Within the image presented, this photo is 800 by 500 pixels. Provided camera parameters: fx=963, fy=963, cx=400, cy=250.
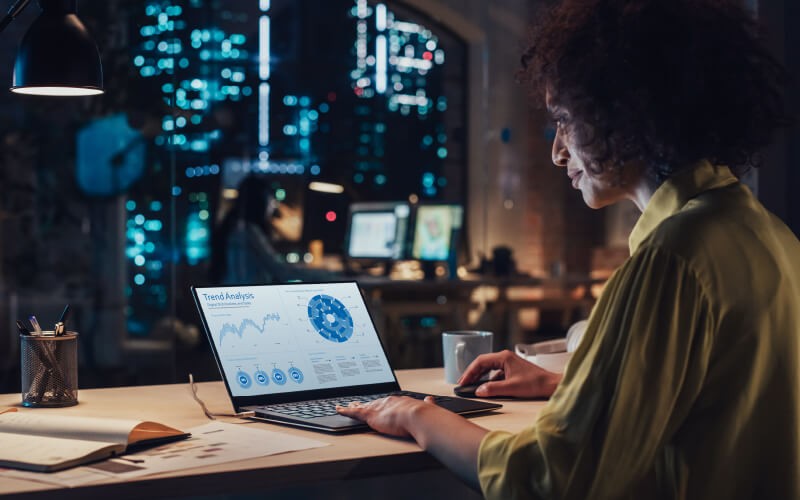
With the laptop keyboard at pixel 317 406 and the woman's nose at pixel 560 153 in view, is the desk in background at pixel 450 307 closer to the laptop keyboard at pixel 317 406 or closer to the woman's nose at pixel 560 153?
the laptop keyboard at pixel 317 406

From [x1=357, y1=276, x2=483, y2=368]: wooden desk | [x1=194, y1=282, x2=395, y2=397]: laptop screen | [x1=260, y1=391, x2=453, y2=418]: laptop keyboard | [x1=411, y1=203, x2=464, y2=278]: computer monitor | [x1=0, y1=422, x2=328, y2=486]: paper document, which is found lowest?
[x1=357, y1=276, x2=483, y2=368]: wooden desk

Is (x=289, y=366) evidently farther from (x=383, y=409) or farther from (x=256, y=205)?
(x=256, y=205)

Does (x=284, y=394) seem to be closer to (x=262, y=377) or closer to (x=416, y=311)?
(x=262, y=377)

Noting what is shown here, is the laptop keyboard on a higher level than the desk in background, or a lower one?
higher

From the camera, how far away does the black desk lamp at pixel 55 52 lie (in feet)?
5.52

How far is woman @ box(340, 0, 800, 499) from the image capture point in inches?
42.4

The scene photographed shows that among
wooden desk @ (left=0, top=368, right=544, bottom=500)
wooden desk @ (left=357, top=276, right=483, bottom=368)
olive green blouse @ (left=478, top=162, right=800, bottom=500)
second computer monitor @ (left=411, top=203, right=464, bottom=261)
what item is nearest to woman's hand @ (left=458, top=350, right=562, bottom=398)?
wooden desk @ (left=0, top=368, right=544, bottom=500)

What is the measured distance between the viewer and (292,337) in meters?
1.67

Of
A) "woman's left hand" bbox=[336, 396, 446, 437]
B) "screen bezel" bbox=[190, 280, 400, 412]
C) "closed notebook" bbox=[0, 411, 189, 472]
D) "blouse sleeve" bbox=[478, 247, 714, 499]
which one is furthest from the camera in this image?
"screen bezel" bbox=[190, 280, 400, 412]

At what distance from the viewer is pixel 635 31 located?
117cm

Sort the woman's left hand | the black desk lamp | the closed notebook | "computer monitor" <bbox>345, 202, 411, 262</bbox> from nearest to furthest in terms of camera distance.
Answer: the closed notebook
the woman's left hand
the black desk lamp
"computer monitor" <bbox>345, 202, 411, 262</bbox>

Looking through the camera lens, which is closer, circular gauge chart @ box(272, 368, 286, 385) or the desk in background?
circular gauge chart @ box(272, 368, 286, 385)

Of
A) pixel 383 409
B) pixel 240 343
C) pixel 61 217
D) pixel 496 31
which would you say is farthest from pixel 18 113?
pixel 496 31

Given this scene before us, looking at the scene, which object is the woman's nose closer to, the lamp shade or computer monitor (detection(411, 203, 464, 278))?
the lamp shade
